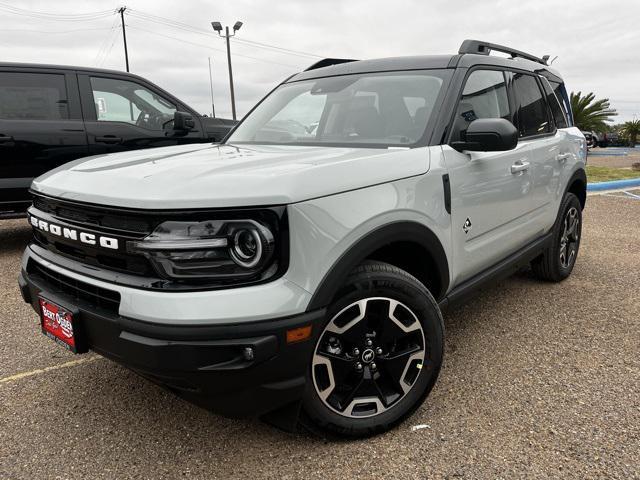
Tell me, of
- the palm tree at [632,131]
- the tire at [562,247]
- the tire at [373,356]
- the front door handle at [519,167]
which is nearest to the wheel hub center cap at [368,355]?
the tire at [373,356]

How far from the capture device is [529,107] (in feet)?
12.0

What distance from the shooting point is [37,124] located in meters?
5.14

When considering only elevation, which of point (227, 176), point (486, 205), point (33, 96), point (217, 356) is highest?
point (33, 96)

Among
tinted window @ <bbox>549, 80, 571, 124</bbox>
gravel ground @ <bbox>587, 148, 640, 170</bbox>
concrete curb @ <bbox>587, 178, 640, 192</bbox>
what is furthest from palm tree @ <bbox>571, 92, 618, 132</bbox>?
tinted window @ <bbox>549, 80, 571, 124</bbox>

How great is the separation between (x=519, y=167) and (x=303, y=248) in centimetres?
189

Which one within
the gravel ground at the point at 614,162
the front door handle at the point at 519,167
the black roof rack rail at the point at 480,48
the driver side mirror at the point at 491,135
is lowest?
the gravel ground at the point at 614,162

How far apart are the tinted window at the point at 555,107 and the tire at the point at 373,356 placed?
257cm

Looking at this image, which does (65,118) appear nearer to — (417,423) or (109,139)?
(109,139)

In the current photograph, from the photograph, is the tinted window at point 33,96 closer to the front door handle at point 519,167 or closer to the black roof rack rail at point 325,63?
the black roof rack rail at point 325,63

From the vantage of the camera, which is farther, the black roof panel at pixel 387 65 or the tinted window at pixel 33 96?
the tinted window at pixel 33 96

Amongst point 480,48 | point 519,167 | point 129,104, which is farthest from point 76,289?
point 129,104

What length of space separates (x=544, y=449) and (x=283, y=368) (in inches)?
46.2

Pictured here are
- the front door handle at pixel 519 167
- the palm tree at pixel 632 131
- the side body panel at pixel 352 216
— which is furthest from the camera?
the palm tree at pixel 632 131

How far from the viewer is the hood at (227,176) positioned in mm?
1750
